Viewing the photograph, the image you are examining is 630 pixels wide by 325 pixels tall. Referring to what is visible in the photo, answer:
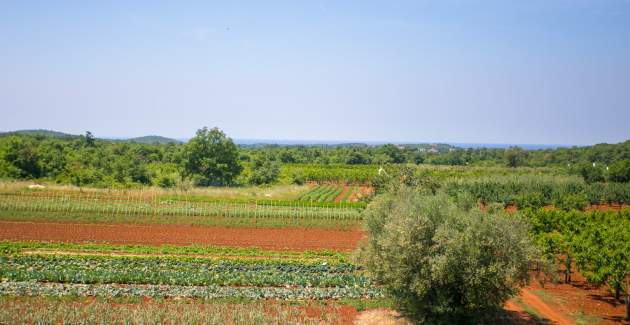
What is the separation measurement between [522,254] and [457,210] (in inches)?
104

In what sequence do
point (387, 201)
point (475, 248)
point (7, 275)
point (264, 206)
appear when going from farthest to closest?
point (264, 206)
point (7, 275)
point (387, 201)
point (475, 248)

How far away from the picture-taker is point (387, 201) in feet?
69.3

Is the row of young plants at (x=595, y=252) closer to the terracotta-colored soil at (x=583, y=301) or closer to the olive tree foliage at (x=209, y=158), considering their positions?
the terracotta-colored soil at (x=583, y=301)

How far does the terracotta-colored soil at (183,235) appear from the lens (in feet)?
113

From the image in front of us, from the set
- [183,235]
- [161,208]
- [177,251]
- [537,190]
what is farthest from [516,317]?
[537,190]

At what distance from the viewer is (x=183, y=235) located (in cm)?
3691

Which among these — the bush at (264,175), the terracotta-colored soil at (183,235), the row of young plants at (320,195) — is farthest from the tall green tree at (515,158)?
the terracotta-colored soil at (183,235)

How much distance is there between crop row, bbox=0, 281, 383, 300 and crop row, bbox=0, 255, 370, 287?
71cm

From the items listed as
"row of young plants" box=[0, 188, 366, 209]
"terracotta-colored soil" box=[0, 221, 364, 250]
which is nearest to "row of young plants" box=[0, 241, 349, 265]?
"terracotta-colored soil" box=[0, 221, 364, 250]

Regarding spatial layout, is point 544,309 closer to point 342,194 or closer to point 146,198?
point 146,198

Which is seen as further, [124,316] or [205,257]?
[205,257]

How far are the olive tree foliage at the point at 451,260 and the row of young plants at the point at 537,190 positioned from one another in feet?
140

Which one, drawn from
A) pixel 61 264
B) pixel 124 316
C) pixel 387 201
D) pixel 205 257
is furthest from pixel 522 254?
pixel 61 264

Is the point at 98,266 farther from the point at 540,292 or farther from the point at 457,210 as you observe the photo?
the point at 540,292
